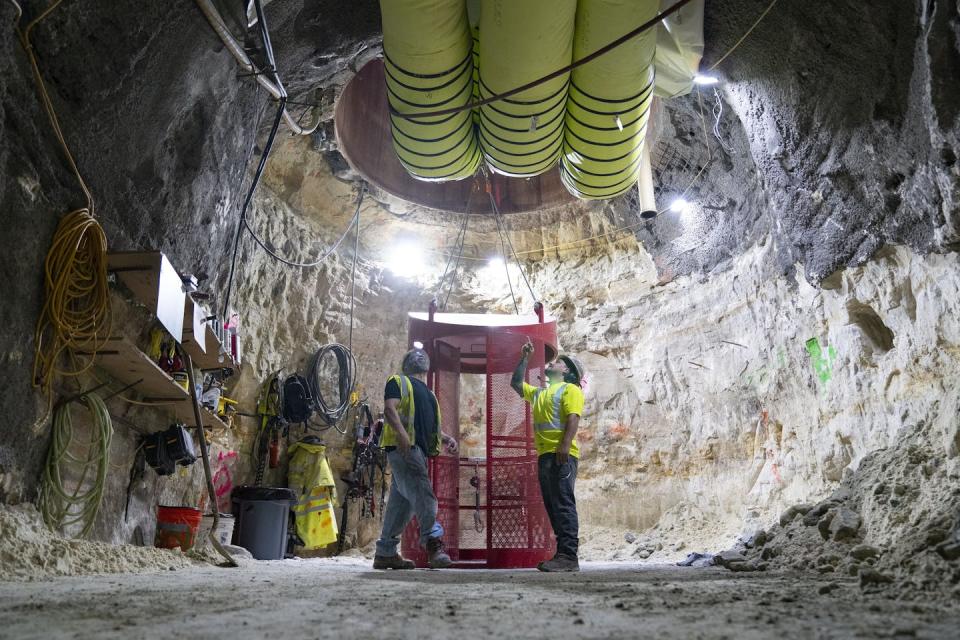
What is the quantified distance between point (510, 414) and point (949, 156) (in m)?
3.83

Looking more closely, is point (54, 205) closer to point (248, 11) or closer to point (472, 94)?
point (248, 11)

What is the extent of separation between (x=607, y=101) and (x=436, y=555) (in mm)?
3387

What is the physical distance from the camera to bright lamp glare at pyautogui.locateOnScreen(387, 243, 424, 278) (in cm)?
924

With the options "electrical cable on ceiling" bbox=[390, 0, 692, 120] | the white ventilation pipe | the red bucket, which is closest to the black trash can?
the red bucket

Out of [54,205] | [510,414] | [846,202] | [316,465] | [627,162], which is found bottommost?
[316,465]

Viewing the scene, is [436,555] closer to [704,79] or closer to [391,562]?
[391,562]

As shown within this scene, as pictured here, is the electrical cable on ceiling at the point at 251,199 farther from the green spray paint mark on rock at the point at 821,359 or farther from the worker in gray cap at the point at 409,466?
the green spray paint mark on rock at the point at 821,359

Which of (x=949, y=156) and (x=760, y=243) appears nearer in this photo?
(x=949, y=156)

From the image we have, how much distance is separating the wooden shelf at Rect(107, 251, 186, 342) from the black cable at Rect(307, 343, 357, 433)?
12.3 ft

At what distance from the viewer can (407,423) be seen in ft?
15.2

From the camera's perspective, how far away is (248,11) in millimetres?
4191

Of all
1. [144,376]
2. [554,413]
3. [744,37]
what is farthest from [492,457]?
[744,37]

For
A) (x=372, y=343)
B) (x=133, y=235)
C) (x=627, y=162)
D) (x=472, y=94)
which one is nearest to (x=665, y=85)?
(x=627, y=162)

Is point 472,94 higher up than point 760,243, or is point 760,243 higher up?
point 472,94
